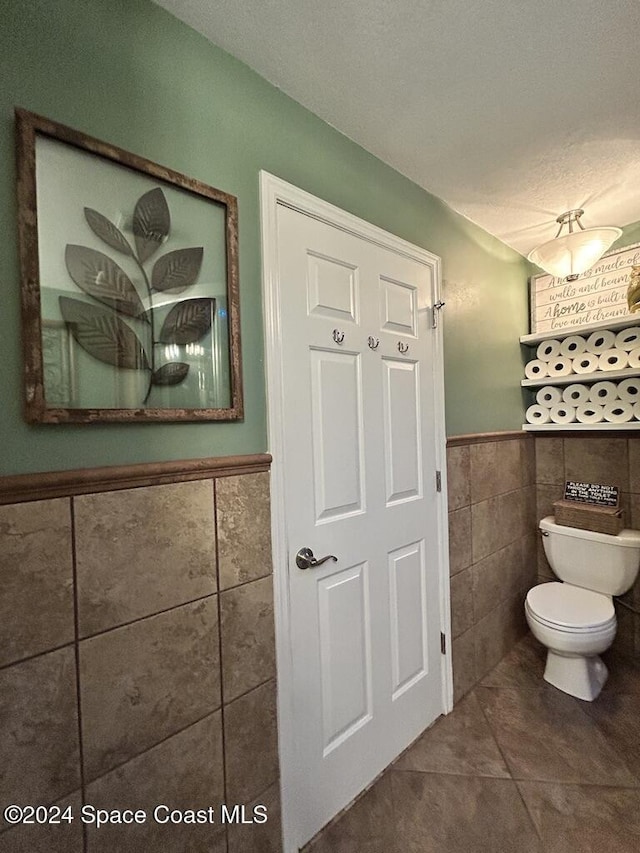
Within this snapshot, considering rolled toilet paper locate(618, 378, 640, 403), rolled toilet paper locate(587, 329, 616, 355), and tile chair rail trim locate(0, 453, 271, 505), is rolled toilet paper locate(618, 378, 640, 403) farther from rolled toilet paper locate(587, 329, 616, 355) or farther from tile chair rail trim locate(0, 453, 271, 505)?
tile chair rail trim locate(0, 453, 271, 505)

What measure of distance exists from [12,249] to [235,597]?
3.14 feet

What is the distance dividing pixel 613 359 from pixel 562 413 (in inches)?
14.6

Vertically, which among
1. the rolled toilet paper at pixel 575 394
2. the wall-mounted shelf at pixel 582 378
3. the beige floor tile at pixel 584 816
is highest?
the wall-mounted shelf at pixel 582 378

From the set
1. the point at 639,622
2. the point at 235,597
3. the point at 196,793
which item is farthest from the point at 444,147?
the point at 639,622

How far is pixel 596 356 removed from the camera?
1.99 meters

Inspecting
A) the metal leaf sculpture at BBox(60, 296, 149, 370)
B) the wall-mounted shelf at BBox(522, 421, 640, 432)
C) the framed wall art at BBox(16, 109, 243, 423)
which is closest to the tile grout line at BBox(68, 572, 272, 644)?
the framed wall art at BBox(16, 109, 243, 423)

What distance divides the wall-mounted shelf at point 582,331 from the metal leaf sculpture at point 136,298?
197 centimetres

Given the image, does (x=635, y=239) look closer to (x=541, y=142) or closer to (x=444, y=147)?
(x=541, y=142)

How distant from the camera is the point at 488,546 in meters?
1.95

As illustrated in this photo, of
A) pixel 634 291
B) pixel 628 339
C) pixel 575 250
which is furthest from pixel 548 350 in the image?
pixel 575 250

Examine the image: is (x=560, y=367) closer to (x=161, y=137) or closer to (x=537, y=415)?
(x=537, y=415)

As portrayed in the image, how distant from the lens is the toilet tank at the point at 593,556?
6.06 ft

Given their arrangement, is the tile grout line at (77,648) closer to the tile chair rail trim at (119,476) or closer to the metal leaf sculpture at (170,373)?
the tile chair rail trim at (119,476)

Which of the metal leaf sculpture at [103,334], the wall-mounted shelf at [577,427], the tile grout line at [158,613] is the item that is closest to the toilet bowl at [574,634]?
the wall-mounted shelf at [577,427]
